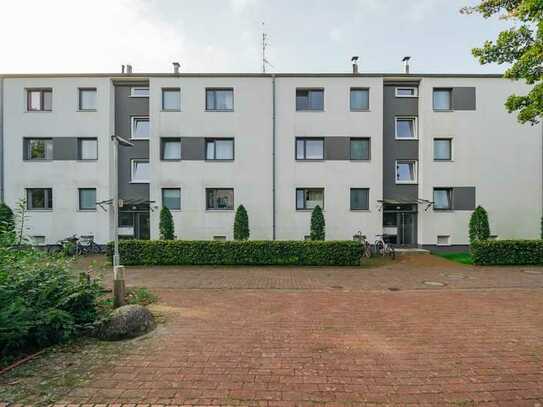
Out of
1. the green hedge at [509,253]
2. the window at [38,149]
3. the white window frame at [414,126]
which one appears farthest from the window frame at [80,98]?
the green hedge at [509,253]

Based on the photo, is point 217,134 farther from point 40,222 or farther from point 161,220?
point 40,222

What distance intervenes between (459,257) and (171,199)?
16.1 m

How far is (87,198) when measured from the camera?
16.7m

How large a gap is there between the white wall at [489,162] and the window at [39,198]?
866 inches

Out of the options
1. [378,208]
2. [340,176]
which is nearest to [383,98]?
[340,176]

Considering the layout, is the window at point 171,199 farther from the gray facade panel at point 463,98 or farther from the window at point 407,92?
the gray facade panel at point 463,98

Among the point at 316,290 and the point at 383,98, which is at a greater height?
the point at 383,98

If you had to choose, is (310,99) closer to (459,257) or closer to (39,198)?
(459,257)

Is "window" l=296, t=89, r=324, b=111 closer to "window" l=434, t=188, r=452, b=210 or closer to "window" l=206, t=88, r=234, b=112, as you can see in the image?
"window" l=206, t=88, r=234, b=112

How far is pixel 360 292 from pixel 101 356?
21.3 ft

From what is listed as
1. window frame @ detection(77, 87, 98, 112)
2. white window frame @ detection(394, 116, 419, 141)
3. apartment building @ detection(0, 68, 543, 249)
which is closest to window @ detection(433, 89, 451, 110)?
apartment building @ detection(0, 68, 543, 249)

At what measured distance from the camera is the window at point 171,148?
54.6ft

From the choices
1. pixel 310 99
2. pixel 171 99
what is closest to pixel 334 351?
pixel 310 99

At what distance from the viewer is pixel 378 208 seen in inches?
644
